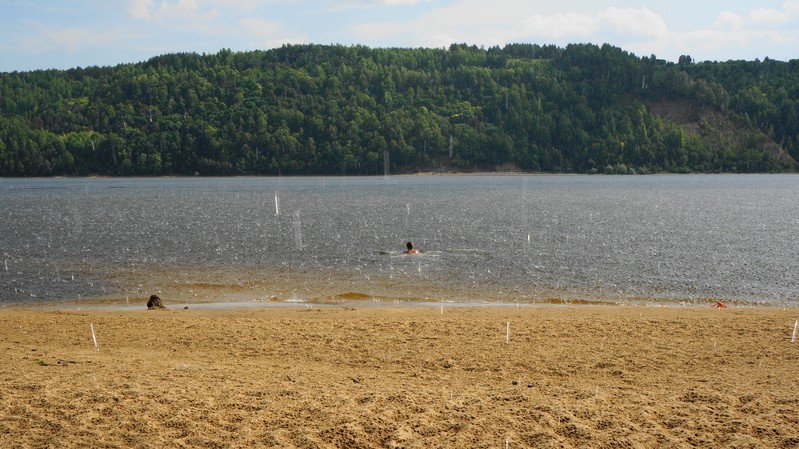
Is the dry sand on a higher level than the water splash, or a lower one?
higher

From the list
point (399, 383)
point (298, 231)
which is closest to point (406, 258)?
point (298, 231)

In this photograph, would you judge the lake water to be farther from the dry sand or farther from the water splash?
the dry sand

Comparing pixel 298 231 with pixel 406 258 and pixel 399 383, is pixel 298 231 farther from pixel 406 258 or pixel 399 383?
pixel 399 383

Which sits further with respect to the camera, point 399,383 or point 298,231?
point 298,231

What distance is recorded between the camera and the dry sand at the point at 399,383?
10.4 m

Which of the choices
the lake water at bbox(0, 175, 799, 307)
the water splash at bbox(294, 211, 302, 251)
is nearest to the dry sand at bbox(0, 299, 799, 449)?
the lake water at bbox(0, 175, 799, 307)

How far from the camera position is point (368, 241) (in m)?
56.4

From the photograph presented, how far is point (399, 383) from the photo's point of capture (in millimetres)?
13414

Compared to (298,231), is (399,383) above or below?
above

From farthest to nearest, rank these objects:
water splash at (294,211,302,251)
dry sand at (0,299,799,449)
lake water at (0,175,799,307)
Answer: water splash at (294,211,302,251) < lake water at (0,175,799,307) < dry sand at (0,299,799,449)

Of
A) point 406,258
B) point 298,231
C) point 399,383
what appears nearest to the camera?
point 399,383

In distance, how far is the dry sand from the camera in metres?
10.4

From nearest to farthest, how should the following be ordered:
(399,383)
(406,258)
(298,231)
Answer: (399,383) < (406,258) < (298,231)

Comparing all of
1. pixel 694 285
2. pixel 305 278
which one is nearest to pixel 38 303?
pixel 305 278
